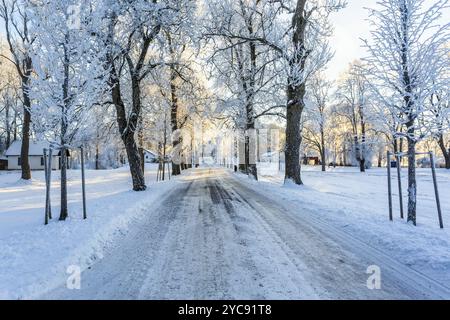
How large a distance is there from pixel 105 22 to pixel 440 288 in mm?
12883

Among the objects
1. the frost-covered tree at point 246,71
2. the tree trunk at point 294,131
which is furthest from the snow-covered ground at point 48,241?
the frost-covered tree at point 246,71

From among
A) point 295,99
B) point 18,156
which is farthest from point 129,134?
point 18,156

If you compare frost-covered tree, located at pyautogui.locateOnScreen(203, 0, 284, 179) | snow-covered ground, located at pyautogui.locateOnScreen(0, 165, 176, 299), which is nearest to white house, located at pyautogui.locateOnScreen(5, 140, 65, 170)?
frost-covered tree, located at pyautogui.locateOnScreen(203, 0, 284, 179)

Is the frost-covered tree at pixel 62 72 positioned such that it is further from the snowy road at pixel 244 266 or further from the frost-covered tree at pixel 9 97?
the frost-covered tree at pixel 9 97

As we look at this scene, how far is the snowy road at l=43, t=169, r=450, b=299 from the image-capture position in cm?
400

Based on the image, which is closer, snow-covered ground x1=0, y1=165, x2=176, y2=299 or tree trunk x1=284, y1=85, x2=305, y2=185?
snow-covered ground x1=0, y1=165, x2=176, y2=299

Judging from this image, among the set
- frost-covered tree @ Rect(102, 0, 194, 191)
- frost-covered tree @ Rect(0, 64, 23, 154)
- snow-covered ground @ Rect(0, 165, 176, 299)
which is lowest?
snow-covered ground @ Rect(0, 165, 176, 299)

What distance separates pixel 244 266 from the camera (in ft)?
15.9

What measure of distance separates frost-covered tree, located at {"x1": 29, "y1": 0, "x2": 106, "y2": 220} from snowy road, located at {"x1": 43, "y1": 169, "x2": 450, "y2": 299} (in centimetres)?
315

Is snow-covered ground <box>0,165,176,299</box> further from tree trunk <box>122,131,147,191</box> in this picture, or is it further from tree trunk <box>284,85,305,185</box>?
tree trunk <box>284,85,305,185</box>

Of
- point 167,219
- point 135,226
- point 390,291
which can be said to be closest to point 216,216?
point 167,219

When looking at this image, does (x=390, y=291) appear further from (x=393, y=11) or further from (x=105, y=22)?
(x=105, y=22)

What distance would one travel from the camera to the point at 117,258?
543cm

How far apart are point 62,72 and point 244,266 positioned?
6545 mm
